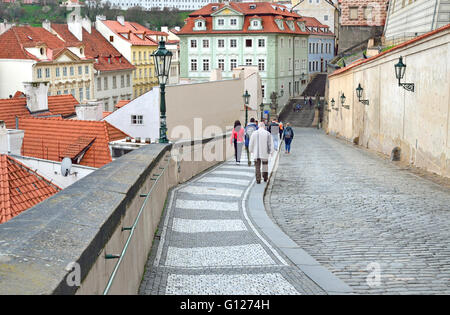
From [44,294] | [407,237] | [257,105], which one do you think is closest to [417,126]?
[407,237]

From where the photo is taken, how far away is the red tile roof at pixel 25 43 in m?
53.0

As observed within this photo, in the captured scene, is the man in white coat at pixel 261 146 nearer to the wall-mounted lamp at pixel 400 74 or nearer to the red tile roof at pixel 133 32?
the wall-mounted lamp at pixel 400 74

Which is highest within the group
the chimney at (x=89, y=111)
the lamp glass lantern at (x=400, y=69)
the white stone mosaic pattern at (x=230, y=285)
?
the lamp glass lantern at (x=400, y=69)

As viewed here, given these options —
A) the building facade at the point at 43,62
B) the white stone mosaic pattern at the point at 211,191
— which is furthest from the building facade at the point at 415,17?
the building facade at the point at 43,62

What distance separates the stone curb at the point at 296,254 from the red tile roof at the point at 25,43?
151 feet

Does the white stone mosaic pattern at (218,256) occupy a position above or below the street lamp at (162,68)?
below

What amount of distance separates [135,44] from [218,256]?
6983cm

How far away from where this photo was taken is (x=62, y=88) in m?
57.3

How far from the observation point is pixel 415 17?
33.7 metres

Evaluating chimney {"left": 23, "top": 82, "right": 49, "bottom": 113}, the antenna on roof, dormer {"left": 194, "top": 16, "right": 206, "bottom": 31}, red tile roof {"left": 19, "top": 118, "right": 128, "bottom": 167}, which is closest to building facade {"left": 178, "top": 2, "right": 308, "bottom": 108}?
dormer {"left": 194, "top": 16, "right": 206, "bottom": 31}

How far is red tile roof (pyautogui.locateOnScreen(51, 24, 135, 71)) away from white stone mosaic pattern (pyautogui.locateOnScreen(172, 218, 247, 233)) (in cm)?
5583

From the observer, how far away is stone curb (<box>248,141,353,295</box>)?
614 cm

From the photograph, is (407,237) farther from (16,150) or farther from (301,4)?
(301,4)

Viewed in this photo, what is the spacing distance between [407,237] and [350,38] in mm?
64029
